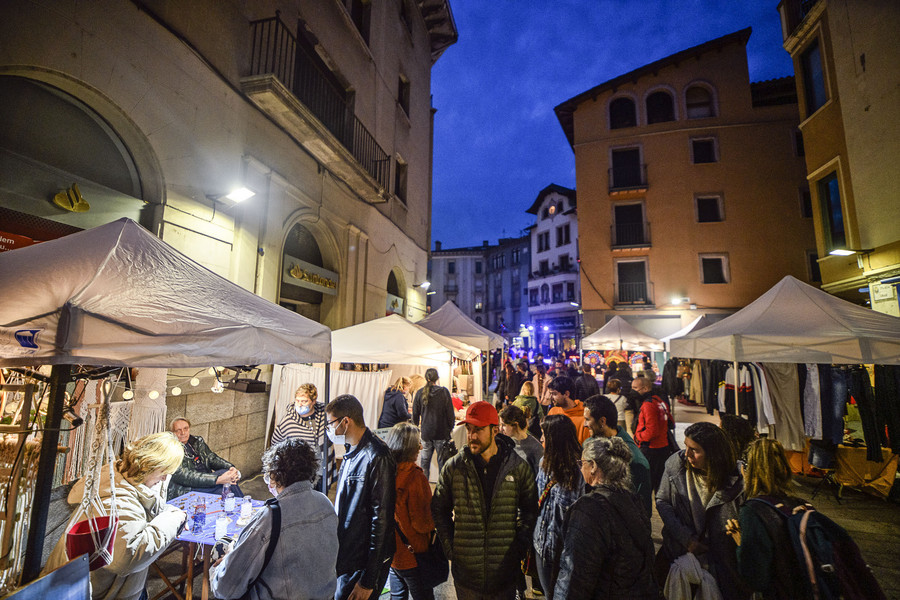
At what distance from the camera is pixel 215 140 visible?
6004 millimetres

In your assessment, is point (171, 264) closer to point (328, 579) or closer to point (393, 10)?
point (328, 579)

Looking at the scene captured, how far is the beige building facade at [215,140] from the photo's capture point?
4078 millimetres

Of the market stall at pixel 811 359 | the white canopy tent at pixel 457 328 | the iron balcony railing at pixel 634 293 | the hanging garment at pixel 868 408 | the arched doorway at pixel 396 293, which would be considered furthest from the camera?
the iron balcony railing at pixel 634 293

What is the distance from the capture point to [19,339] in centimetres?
197

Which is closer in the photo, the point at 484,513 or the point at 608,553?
the point at 608,553

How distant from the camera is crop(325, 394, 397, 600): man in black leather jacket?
8.99 ft

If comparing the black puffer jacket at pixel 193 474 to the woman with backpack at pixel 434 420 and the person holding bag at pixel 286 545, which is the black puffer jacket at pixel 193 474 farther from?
the woman with backpack at pixel 434 420

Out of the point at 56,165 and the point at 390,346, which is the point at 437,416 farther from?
the point at 56,165

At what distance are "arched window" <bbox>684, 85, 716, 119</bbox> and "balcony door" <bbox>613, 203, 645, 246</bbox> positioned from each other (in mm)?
5830

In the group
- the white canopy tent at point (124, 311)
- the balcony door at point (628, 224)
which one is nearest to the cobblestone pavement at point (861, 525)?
the white canopy tent at point (124, 311)

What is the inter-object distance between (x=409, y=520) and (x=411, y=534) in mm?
104

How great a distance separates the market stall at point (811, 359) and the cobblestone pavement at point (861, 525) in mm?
422

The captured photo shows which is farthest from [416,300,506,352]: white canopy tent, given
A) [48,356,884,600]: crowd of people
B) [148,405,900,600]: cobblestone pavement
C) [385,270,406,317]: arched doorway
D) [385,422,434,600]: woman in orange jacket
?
[385,422,434,600]: woman in orange jacket

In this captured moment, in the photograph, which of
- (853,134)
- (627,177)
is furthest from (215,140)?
(627,177)
